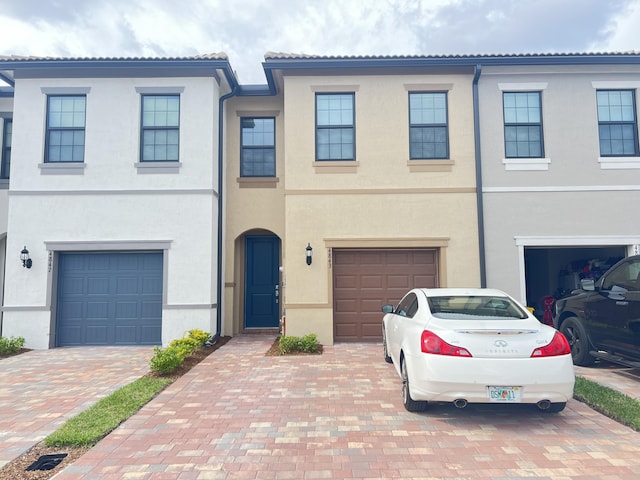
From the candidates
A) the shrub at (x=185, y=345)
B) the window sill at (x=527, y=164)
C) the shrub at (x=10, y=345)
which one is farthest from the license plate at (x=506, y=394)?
the shrub at (x=10, y=345)

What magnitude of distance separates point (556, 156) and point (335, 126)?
5.27 m

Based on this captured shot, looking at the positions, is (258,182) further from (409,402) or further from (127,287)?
(409,402)

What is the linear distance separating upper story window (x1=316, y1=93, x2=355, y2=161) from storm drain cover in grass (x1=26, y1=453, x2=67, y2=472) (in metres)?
7.64

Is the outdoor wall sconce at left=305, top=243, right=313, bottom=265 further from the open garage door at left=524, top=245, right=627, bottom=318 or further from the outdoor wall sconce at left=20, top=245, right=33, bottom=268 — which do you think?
the outdoor wall sconce at left=20, top=245, right=33, bottom=268

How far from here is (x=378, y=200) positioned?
32.4 feet

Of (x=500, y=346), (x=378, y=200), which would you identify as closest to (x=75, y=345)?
(x=378, y=200)

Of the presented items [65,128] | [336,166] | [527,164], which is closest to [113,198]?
[65,128]

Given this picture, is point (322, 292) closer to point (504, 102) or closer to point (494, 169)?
point (494, 169)

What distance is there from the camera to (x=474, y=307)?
215 inches

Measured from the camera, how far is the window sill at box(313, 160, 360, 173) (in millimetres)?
9961

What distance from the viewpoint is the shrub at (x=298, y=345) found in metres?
8.77

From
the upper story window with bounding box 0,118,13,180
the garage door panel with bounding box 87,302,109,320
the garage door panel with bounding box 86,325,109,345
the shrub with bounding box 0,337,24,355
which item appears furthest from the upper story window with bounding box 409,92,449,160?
the upper story window with bounding box 0,118,13,180

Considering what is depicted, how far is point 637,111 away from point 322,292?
8.69 meters

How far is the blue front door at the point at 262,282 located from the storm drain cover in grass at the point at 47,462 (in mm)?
7352
